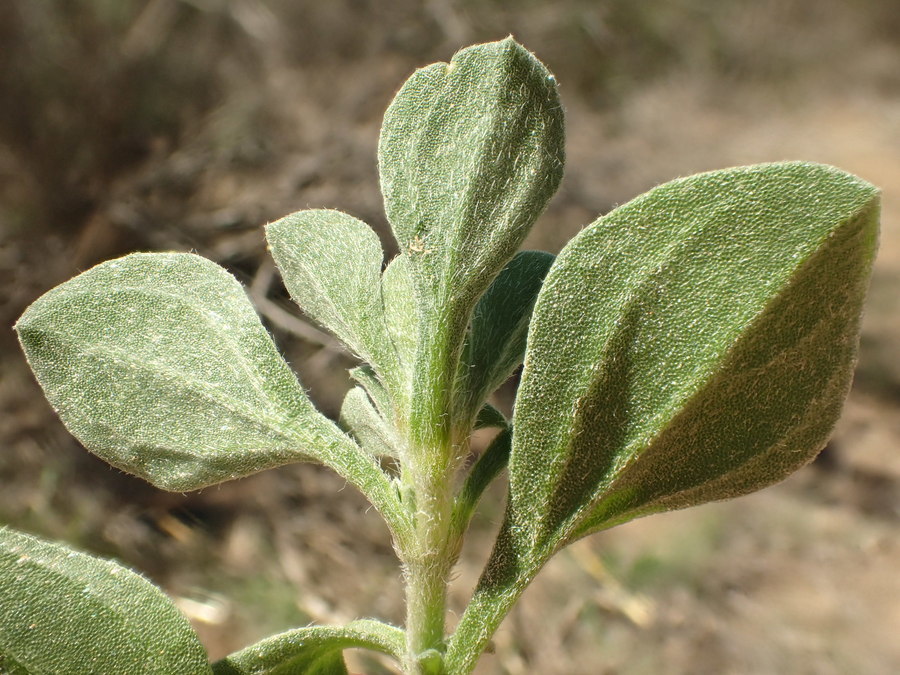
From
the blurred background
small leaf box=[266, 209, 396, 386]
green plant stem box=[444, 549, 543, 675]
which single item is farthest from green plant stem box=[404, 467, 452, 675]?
the blurred background

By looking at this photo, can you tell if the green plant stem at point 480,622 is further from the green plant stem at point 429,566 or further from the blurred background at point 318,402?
the blurred background at point 318,402

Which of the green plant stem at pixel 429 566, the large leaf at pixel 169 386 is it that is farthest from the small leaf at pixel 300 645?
the large leaf at pixel 169 386

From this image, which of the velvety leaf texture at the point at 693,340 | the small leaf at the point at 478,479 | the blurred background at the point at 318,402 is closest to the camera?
the velvety leaf texture at the point at 693,340

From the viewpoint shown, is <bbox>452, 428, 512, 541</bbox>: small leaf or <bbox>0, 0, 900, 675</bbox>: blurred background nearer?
<bbox>452, 428, 512, 541</bbox>: small leaf

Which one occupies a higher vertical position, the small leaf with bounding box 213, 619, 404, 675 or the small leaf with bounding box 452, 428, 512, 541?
the small leaf with bounding box 452, 428, 512, 541

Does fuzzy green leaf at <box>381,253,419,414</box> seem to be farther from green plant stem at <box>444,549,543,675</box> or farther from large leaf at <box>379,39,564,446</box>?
green plant stem at <box>444,549,543,675</box>

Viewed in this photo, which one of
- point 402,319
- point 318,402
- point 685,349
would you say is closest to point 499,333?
point 402,319
